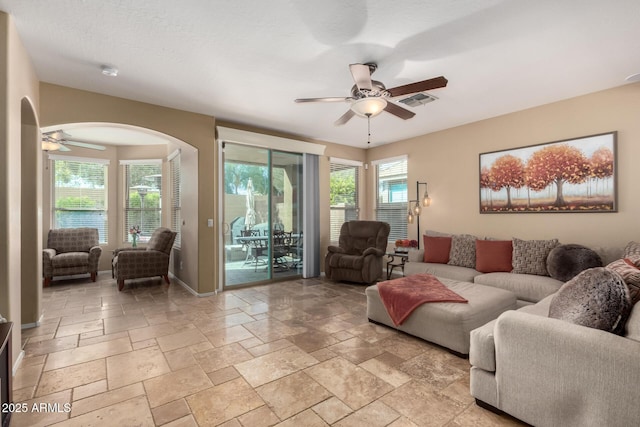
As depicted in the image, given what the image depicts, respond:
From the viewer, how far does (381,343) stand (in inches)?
110

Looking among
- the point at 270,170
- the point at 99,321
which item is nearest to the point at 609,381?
the point at 99,321

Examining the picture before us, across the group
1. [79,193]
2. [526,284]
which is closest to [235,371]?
[526,284]

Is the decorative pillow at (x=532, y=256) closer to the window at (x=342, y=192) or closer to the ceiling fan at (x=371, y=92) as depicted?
the ceiling fan at (x=371, y=92)

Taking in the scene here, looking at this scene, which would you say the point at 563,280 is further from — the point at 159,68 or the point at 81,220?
the point at 81,220

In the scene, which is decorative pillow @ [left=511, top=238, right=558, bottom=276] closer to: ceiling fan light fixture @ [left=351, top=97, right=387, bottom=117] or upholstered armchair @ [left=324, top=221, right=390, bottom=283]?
upholstered armchair @ [left=324, top=221, right=390, bottom=283]

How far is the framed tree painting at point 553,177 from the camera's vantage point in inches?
138

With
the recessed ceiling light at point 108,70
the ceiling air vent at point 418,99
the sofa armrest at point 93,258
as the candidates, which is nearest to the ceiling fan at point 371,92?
the ceiling air vent at point 418,99

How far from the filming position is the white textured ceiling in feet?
7.00

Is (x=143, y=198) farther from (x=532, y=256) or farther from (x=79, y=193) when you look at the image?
(x=532, y=256)

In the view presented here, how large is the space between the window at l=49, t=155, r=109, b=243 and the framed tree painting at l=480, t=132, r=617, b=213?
24.0ft

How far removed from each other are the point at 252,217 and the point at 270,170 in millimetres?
902

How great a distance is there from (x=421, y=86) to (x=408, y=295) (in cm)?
199

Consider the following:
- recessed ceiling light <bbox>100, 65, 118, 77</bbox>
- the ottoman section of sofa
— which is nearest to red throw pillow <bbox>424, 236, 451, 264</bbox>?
the ottoman section of sofa

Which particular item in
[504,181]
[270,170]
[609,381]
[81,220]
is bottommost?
[609,381]
